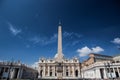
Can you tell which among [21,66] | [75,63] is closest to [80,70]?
[75,63]

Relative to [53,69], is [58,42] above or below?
above

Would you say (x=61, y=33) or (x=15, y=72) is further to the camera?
(x=61, y=33)

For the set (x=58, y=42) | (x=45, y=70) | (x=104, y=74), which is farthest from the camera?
(x=45, y=70)

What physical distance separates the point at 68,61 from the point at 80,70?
366 inches

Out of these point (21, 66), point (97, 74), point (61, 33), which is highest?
point (61, 33)

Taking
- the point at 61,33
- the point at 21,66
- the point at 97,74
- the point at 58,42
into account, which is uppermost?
the point at 61,33

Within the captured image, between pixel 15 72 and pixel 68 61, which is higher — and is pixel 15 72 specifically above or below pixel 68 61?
below

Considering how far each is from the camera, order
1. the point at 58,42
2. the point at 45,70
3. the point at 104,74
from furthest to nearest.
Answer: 1. the point at 45,70
2. the point at 58,42
3. the point at 104,74

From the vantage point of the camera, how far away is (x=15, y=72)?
166 ft

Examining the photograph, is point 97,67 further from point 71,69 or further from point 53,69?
point 53,69

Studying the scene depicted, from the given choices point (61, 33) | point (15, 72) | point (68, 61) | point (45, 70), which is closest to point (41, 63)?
point (45, 70)

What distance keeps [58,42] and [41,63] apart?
24484mm

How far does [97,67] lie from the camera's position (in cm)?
5034

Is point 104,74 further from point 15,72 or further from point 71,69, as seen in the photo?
point 15,72
